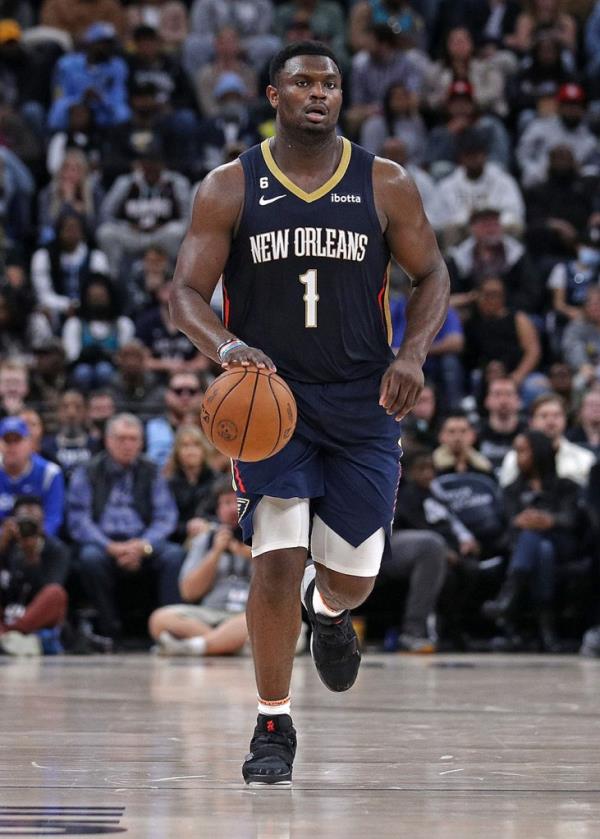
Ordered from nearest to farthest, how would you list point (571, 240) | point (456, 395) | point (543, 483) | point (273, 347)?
point (273, 347) → point (543, 483) → point (456, 395) → point (571, 240)

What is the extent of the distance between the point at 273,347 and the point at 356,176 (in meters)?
0.59

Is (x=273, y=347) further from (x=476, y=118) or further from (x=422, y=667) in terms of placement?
(x=476, y=118)

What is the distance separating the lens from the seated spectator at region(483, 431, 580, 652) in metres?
11.5

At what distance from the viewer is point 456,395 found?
1337 cm

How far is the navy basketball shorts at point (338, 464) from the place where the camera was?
477cm

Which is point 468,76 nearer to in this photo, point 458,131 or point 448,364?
point 458,131

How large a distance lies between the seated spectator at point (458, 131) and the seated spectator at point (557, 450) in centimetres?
429

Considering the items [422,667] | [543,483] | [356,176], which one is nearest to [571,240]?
[543,483]

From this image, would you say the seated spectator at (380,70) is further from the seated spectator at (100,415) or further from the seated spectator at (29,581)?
the seated spectator at (29,581)

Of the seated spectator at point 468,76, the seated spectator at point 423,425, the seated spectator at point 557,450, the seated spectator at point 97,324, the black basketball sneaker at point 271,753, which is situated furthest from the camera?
the seated spectator at point 468,76

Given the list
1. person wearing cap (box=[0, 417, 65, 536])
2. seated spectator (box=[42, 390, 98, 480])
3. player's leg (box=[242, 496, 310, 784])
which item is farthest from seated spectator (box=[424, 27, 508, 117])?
player's leg (box=[242, 496, 310, 784])

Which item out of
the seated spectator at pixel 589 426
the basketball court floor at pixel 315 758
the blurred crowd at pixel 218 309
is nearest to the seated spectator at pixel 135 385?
the blurred crowd at pixel 218 309

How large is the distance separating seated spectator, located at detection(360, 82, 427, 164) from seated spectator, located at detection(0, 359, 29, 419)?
471 centimetres

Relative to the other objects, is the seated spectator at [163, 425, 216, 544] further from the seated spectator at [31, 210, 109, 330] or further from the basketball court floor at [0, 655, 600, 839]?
the basketball court floor at [0, 655, 600, 839]
